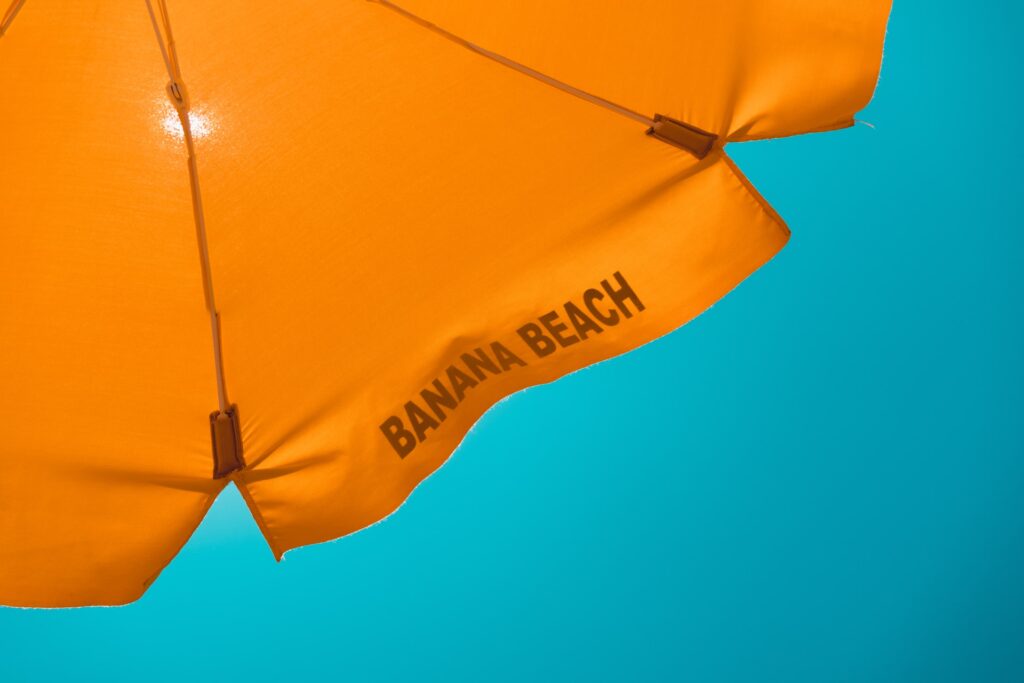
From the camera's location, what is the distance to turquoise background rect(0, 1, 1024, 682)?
4098 millimetres

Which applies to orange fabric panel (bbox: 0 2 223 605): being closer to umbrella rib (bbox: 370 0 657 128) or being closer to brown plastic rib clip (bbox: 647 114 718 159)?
umbrella rib (bbox: 370 0 657 128)

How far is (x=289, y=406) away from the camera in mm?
2000

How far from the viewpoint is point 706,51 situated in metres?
1.92

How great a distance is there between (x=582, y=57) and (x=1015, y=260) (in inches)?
102

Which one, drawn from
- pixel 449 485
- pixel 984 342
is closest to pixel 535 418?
pixel 449 485

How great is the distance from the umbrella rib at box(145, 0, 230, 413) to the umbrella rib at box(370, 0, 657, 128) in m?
0.31

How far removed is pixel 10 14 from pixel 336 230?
549mm

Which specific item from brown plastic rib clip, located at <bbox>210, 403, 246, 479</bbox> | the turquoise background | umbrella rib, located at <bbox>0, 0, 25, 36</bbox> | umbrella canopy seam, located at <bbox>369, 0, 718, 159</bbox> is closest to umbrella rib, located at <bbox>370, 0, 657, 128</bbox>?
umbrella canopy seam, located at <bbox>369, 0, 718, 159</bbox>

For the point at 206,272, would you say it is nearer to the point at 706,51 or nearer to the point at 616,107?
the point at 616,107

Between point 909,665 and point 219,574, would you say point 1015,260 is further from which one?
point 219,574

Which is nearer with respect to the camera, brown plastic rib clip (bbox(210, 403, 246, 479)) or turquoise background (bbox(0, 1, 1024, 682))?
brown plastic rib clip (bbox(210, 403, 246, 479))

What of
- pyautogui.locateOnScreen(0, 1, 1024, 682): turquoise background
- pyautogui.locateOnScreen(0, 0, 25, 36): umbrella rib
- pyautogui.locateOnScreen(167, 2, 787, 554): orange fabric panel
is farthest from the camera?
pyautogui.locateOnScreen(0, 1, 1024, 682): turquoise background

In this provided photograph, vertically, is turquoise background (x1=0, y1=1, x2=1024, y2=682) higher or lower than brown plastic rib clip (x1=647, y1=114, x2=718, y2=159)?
higher

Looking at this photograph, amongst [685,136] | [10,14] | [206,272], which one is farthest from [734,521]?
[10,14]
